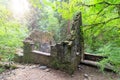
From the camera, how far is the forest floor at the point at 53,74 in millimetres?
6430

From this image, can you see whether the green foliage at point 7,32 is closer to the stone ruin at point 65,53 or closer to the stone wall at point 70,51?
the stone ruin at point 65,53

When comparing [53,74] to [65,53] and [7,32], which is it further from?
[7,32]

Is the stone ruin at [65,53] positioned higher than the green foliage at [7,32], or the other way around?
the green foliage at [7,32]

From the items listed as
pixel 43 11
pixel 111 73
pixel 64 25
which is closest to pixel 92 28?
pixel 111 73

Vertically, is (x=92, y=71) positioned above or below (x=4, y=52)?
below

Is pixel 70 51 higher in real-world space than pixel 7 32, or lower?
lower

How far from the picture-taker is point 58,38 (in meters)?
14.0

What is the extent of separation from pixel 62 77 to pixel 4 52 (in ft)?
8.49

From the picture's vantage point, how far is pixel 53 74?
6.83 meters

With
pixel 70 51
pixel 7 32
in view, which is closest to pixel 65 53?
pixel 70 51

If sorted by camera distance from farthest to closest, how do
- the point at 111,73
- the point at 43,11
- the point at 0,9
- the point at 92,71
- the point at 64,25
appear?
the point at 43,11, the point at 64,25, the point at 92,71, the point at 111,73, the point at 0,9

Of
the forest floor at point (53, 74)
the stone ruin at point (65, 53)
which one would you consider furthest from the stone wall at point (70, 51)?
the forest floor at point (53, 74)

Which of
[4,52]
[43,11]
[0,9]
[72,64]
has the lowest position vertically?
[72,64]

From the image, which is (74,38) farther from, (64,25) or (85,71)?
(64,25)
